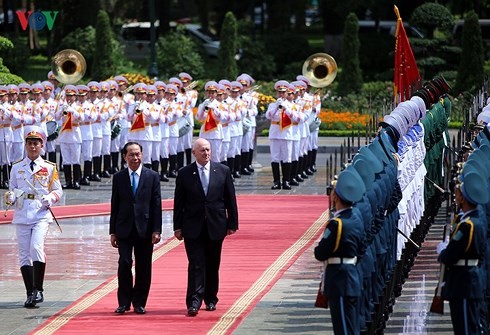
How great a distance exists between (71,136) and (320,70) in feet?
19.5

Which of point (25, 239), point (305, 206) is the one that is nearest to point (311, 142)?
point (305, 206)

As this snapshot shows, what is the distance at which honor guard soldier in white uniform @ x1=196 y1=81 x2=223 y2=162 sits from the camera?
27078 mm

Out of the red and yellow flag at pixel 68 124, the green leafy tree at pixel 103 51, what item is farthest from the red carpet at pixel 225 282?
the green leafy tree at pixel 103 51

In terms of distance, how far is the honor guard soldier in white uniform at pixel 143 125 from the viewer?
27.4m

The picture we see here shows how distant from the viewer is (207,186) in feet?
48.3

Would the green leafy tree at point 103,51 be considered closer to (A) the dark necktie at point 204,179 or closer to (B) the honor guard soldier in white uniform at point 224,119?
(B) the honor guard soldier in white uniform at point 224,119

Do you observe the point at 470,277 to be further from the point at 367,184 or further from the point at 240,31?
the point at 240,31

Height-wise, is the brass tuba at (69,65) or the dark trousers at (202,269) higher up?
the brass tuba at (69,65)

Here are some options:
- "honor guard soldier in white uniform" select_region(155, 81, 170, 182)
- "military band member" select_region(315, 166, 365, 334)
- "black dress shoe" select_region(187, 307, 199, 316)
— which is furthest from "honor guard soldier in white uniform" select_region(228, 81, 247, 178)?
"military band member" select_region(315, 166, 365, 334)

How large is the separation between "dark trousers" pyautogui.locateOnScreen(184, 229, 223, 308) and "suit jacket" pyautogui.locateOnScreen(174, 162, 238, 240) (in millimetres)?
104

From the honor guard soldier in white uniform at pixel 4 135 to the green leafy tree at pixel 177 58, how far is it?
19.6 metres

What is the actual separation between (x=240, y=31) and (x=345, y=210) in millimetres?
42091

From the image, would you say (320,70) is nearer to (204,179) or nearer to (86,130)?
(86,130)

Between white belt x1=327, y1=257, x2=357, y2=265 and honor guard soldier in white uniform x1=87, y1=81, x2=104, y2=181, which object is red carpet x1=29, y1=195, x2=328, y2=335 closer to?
white belt x1=327, y1=257, x2=357, y2=265
